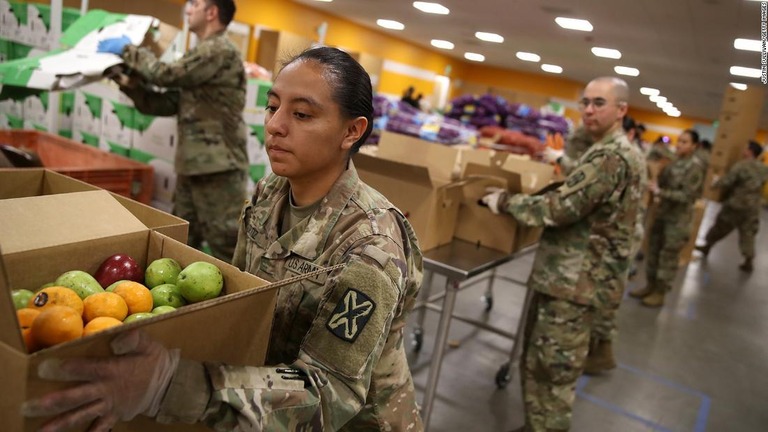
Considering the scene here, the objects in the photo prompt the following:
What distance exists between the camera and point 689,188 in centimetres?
566

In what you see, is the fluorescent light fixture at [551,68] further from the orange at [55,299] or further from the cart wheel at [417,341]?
the orange at [55,299]

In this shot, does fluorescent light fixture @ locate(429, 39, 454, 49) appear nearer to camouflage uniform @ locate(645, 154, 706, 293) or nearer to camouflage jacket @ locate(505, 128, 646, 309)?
camouflage uniform @ locate(645, 154, 706, 293)

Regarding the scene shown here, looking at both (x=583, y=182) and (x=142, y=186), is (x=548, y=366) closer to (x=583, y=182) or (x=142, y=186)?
(x=583, y=182)

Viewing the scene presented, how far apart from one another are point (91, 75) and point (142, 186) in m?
1.42

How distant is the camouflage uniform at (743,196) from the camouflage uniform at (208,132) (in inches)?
279

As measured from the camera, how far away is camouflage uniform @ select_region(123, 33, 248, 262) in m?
3.03

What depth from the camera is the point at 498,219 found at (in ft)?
9.84

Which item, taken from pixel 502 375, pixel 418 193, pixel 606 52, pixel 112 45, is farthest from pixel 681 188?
pixel 112 45

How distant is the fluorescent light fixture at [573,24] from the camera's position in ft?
24.9

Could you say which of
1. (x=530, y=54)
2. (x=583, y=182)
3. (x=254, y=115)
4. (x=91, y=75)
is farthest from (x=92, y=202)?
(x=530, y=54)

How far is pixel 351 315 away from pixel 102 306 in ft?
1.37

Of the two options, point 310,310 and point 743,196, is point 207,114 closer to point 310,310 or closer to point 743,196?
point 310,310

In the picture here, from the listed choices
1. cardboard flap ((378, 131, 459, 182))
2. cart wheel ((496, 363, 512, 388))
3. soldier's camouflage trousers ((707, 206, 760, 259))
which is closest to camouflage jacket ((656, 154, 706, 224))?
soldier's camouflage trousers ((707, 206, 760, 259))

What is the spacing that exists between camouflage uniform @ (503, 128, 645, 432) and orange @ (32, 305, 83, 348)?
7.18 feet
